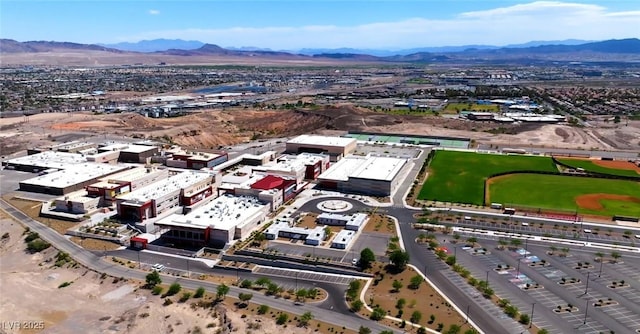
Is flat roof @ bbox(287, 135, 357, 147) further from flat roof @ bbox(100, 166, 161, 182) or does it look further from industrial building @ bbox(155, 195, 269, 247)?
industrial building @ bbox(155, 195, 269, 247)

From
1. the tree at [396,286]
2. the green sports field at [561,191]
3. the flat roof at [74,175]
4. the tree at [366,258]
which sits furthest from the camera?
the flat roof at [74,175]

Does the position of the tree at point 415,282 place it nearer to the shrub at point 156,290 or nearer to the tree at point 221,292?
the tree at point 221,292

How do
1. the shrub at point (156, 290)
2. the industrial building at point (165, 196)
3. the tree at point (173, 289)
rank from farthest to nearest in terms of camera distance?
the industrial building at point (165, 196) < the shrub at point (156, 290) < the tree at point (173, 289)

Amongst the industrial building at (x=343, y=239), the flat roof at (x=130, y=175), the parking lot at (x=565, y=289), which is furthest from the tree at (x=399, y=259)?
the flat roof at (x=130, y=175)

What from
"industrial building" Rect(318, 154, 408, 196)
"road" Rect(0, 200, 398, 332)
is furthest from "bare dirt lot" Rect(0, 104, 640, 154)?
"road" Rect(0, 200, 398, 332)

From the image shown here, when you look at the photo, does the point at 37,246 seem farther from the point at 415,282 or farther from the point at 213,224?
the point at 415,282

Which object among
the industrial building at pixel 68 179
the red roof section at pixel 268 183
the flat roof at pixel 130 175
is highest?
the red roof section at pixel 268 183

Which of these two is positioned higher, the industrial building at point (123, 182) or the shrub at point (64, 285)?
the industrial building at point (123, 182)
